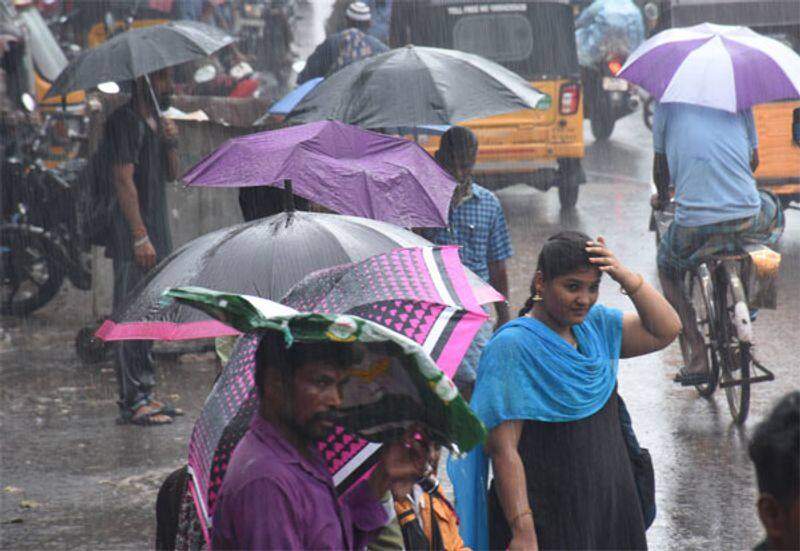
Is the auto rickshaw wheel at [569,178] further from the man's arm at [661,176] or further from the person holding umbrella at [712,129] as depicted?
the person holding umbrella at [712,129]

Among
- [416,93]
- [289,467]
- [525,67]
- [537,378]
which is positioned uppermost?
[289,467]

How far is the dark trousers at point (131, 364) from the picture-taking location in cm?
853

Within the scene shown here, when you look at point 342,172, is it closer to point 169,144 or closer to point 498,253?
point 498,253

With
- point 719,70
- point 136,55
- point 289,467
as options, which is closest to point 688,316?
point 719,70

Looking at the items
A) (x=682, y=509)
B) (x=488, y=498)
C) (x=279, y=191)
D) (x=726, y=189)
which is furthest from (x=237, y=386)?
(x=726, y=189)

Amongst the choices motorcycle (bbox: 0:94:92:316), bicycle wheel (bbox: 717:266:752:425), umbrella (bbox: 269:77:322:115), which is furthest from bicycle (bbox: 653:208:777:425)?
motorcycle (bbox: 0:94:92:316)

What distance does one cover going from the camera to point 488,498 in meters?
4.66

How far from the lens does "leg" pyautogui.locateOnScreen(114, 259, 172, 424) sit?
853 cm

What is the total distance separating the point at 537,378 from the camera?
175 inches

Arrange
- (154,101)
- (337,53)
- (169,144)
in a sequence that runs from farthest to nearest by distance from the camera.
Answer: (337,53), (169,144), (154,101)

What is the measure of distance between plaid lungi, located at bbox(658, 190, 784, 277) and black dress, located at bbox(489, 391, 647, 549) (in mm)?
3977

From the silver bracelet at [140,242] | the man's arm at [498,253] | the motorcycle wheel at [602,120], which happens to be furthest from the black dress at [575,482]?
the motorcycle wheel at [602,120]

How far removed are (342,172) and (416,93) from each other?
2245 millimetres

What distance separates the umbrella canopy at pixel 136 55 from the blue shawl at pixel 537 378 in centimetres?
458
